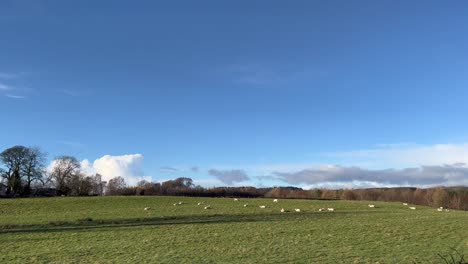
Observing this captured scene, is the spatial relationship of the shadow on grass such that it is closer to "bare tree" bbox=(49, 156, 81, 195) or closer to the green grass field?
the green grass field

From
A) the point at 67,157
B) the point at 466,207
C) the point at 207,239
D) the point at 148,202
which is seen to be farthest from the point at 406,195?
the point at 207,239

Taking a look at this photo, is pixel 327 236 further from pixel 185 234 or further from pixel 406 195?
pixel 406 195

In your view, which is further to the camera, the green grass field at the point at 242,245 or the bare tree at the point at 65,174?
the bare tree at the point at 65,174

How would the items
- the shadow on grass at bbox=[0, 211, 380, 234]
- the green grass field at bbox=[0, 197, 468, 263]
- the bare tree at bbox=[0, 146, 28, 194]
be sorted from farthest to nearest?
1. the bare tree at bbox=[0, 146, 28, 194]
2. the shadow on grass at bbox=[0, 211, 380, 234]
3. the green grass field at bbox=[0, 197, 468, 263]

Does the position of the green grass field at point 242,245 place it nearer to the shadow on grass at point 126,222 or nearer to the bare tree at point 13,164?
the shadow on grass at point 126,222

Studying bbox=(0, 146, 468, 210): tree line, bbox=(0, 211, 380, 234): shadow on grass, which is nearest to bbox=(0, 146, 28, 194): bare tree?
bbox=(0, 146, 468, 210): tree line

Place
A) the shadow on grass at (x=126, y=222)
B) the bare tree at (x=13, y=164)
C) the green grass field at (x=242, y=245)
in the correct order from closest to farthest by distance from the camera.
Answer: the green grass field at (x=242, y=245) < the shadow on grass at (x=126, y=222) < the bare tree at (x=13, y=164)

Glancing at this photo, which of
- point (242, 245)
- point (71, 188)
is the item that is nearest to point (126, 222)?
point (242, 245)

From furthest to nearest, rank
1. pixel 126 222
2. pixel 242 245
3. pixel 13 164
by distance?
1. pixel 13 164
2. pixel 126 222
3. pixel 242 245

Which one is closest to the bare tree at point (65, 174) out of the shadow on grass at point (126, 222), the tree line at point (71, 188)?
the tree line at point (71, 188)

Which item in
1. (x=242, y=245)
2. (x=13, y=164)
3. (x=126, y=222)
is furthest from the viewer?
(x=13, y=164)

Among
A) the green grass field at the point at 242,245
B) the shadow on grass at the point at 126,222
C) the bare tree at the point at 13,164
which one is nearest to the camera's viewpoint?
the green grass field at the point at 242,245

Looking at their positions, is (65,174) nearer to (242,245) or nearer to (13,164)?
(13,164)

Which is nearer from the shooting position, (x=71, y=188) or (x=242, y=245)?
(x=242, y=245)
